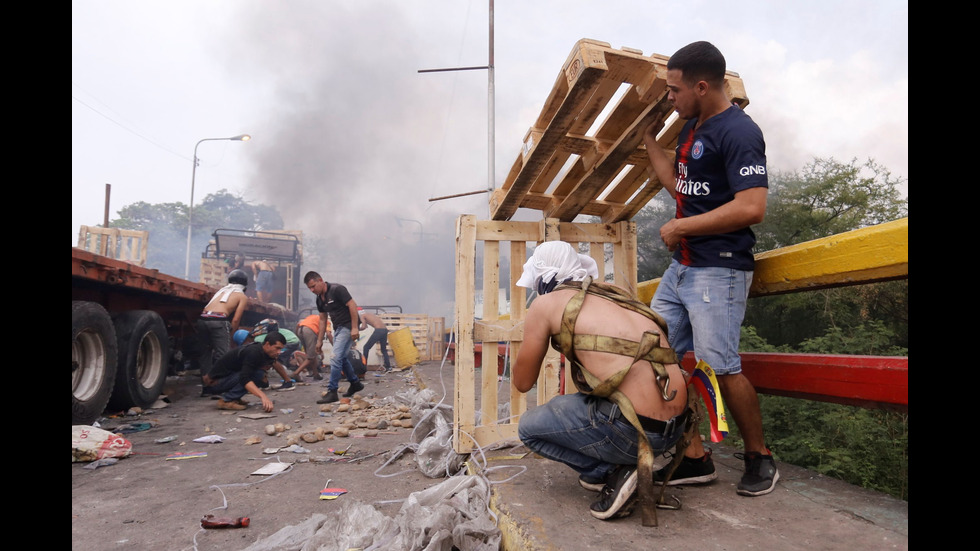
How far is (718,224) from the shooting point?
7.09 ft

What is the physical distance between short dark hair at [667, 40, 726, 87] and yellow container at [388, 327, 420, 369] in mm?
10790

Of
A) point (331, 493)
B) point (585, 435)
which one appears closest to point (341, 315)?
point (331, 493)

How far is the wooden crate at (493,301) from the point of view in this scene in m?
3.38

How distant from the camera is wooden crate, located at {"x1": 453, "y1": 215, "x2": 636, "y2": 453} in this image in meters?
3.38

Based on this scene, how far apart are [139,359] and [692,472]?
6.58 meters

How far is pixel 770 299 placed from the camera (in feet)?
27.1

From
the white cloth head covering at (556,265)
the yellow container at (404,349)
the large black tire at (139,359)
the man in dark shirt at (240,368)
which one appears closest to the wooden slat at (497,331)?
the white cloth head covering at (556,265)

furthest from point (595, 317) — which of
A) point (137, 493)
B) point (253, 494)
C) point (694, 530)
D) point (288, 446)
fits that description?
point (288, 446)

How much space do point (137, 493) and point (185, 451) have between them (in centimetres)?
125

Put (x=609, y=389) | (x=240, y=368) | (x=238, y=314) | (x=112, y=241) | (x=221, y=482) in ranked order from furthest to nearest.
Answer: (x=112, y=241) < (x=238, y=314) < (x=240, y=368) < (x=221, y=482) < (x=609, y=389)

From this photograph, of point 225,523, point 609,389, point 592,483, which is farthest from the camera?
point 225,523

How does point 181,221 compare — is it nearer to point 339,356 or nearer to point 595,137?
point 339,356

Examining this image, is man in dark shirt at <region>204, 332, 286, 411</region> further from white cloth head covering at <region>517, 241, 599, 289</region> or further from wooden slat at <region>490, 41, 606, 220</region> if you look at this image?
white cloth head covering at <region>517, 241, 599, 289</region>

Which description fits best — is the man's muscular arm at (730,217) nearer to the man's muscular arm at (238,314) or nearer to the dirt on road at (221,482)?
the dirt on road at (221,482)
